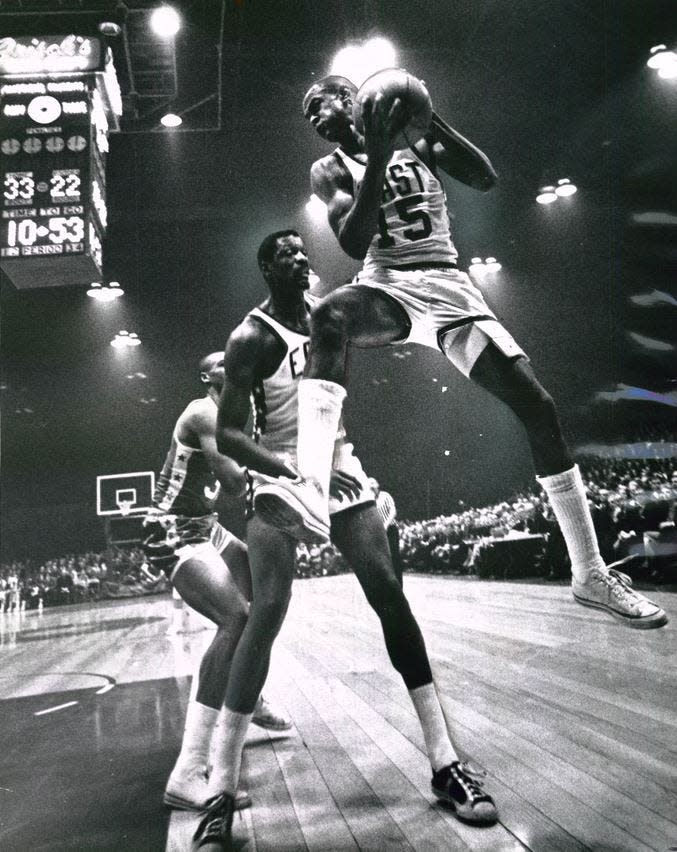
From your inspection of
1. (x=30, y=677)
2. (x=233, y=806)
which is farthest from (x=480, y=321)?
(x=30, y=677)

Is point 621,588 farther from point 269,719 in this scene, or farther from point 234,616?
point 269,719

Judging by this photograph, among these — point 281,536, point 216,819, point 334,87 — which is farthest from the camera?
point 334,87

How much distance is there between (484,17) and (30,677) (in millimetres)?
4238

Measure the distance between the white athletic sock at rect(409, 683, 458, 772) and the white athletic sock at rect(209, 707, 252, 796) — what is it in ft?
1.60

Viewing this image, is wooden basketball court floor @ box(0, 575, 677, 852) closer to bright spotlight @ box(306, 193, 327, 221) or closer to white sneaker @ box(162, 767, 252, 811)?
white sneaker @ box(162, 767, 252, 811)

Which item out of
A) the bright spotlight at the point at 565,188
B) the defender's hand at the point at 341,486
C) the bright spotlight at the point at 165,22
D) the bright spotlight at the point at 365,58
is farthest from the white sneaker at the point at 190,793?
the bright spotlight at the point at 165,22

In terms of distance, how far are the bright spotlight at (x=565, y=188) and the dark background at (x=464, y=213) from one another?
0.03 meters

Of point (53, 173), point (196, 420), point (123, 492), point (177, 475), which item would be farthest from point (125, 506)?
point (53, 173)

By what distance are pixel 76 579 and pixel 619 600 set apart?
10.9ft

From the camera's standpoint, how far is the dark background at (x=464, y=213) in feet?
8.20

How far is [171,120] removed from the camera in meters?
3.23

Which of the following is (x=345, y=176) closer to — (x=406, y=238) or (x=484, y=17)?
(x=406, y=238)

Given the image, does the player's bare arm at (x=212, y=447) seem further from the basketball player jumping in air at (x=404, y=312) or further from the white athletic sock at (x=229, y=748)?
the white athletic sock at (x=229, y=748)

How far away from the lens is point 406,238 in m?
2.13
